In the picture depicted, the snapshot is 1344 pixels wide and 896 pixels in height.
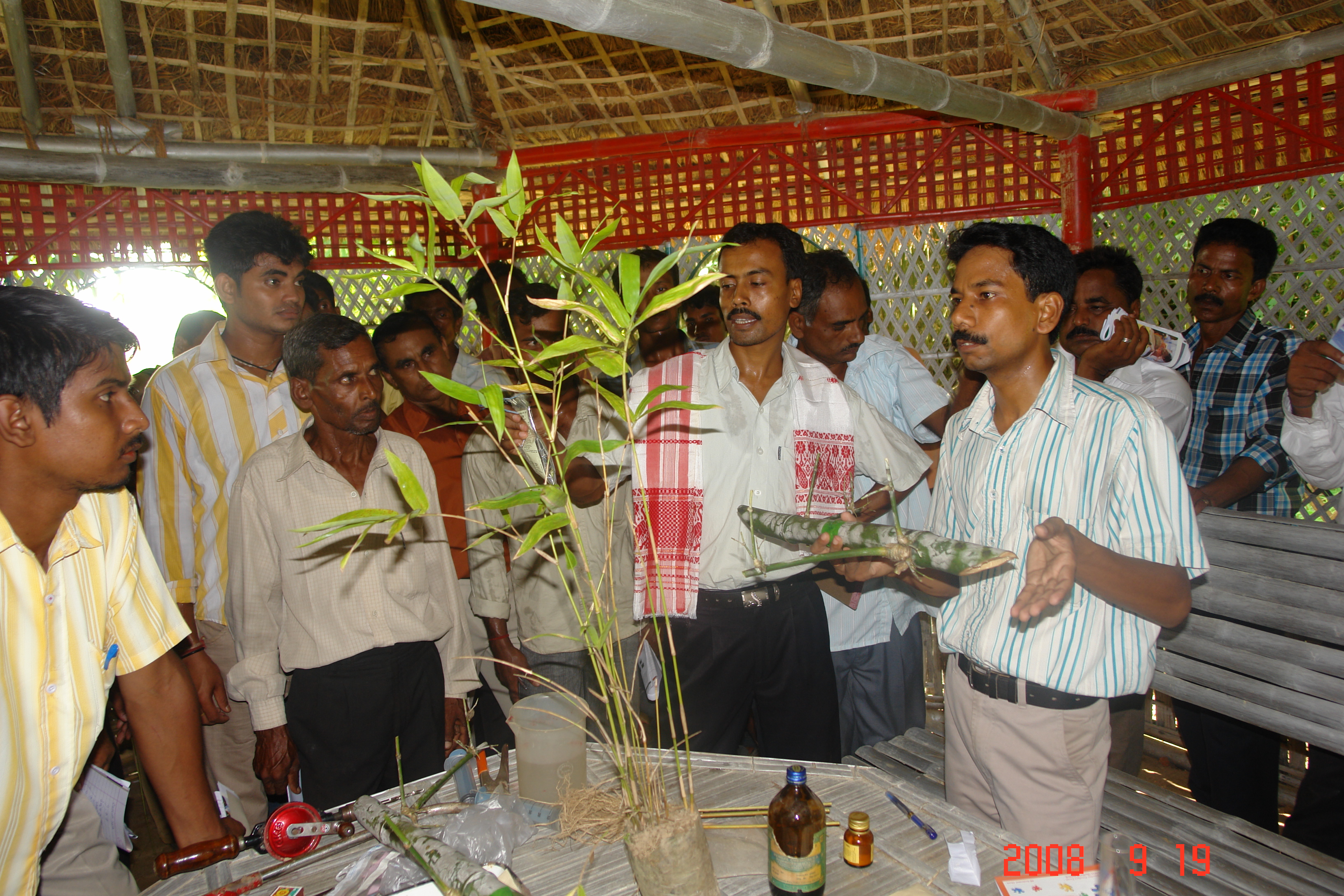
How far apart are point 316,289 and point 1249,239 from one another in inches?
158

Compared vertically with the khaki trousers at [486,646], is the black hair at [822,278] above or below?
above

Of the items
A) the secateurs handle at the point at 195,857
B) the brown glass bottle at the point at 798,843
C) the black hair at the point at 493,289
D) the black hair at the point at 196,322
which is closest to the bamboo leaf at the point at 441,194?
the brown glass bottle at the point at 798,843

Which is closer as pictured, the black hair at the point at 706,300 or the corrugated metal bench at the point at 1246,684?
the corrugated metal bench at the point at 1246,684

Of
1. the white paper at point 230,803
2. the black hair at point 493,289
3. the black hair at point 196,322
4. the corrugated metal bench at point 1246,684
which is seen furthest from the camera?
the black hair at point 196,322

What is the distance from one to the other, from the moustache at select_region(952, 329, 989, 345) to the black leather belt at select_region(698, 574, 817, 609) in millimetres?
940

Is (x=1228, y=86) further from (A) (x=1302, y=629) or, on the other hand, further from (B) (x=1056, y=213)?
(A) (x=1302, y=629)

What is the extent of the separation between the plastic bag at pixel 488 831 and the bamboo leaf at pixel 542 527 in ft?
2.14

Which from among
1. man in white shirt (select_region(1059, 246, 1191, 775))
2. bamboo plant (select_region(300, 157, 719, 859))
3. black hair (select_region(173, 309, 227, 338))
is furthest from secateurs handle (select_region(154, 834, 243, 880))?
black hair (select_region(173, 309, 227, 338))

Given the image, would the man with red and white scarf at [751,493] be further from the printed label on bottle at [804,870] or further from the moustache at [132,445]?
the moustache at [132,445]

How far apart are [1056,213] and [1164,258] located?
0.77 m

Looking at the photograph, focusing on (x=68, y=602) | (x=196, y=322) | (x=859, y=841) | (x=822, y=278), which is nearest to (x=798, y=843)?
(x=859, y=841)

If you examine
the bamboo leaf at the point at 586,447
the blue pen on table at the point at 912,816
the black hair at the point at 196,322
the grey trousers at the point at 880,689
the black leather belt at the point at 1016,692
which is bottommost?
the grey trousers at the point at 880,689

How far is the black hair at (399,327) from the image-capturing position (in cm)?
334
